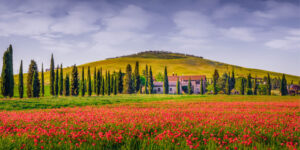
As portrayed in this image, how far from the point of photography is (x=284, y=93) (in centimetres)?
8675

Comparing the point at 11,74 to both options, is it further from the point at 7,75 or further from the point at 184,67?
the point at 184,67

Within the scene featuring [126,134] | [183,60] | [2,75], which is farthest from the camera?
[183,60]

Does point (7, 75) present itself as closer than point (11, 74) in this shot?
Yes

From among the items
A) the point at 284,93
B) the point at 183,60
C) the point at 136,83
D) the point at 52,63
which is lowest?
the point at 284,93

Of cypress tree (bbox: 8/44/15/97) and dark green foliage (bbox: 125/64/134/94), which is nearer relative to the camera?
cypress tree (bbox: 8/44/15/97)

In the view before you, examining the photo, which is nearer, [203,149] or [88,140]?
[203,149]

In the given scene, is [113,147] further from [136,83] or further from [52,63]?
[136,83]

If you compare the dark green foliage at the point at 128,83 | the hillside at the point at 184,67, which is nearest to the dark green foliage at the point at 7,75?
the dark green foliage at the point at 128,83

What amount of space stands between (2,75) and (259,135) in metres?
51.2

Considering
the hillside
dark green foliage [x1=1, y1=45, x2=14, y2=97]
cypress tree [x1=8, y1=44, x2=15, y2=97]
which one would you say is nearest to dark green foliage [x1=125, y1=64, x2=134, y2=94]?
cypress tree [x1=8, y1=44, x2=15, y2=97]

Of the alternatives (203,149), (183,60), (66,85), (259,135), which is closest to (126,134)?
(203,149)

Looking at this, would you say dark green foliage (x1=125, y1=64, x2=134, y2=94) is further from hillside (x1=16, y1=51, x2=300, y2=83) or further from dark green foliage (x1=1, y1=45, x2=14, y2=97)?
hillside (x1=16, y1=51, x2=300, y2=83)

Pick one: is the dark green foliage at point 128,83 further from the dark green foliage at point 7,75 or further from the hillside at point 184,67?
the hillside at point 184,67

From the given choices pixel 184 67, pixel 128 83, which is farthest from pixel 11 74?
pixel 184 67
